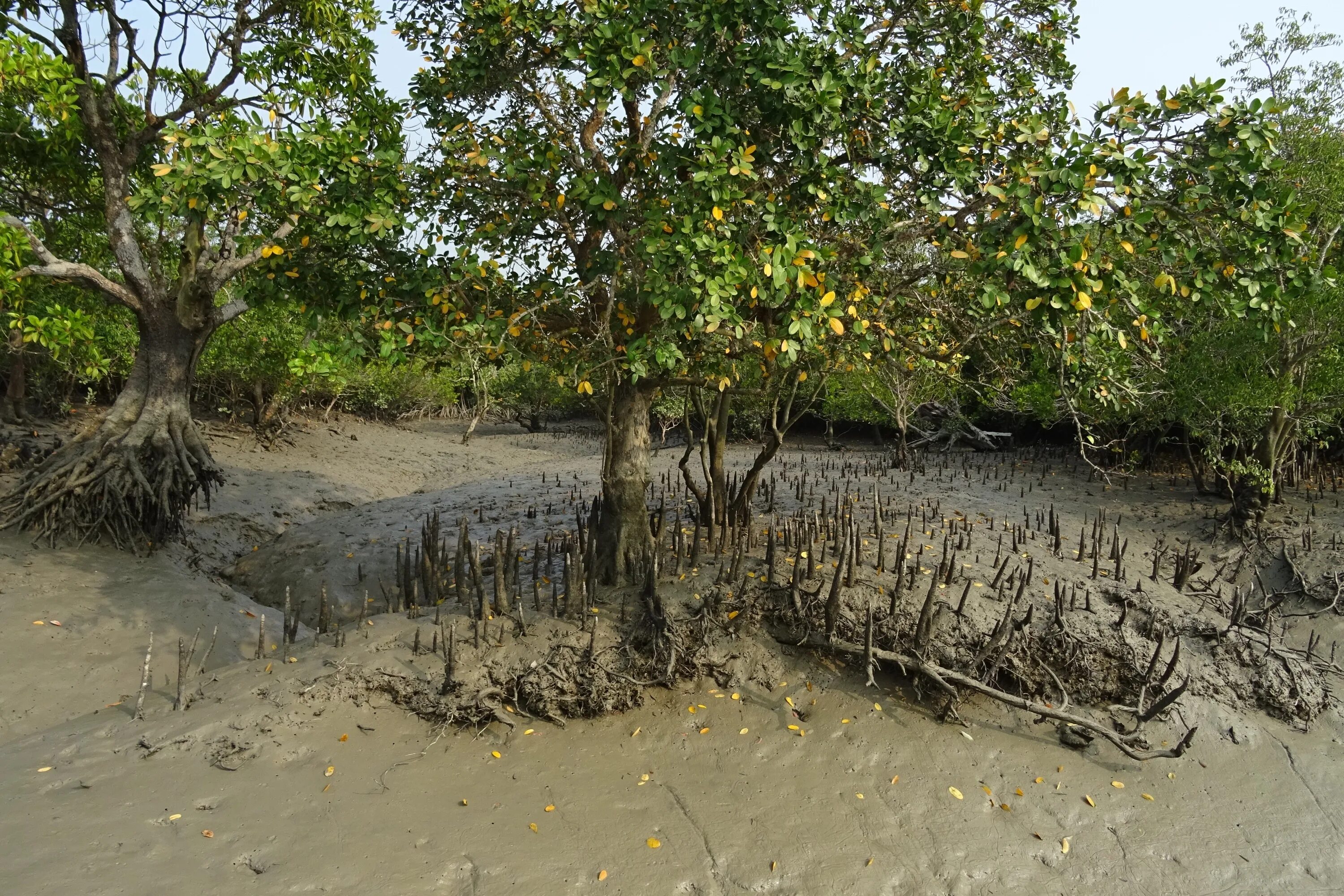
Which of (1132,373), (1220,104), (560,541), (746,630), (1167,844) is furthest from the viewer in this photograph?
(1132,373)

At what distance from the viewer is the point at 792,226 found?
431 cm

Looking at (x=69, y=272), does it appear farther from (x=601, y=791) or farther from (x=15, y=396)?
(x=601, y=791)

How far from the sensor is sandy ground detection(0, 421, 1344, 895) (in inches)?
142

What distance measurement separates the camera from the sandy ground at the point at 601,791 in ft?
11.8

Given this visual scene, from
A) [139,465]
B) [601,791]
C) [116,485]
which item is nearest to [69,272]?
[139,465]

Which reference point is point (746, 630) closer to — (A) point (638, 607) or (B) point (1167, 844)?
(A) point (638, 607)

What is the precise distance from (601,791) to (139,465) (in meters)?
5.73

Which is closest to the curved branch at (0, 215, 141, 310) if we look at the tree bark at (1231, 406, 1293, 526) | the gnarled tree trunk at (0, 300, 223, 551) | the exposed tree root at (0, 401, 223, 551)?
the gnarled tree trunk at (0, 300, 223, 551)

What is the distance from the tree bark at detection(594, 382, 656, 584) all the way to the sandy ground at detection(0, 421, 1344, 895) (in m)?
1.29

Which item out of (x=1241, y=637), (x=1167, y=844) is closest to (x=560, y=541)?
(x=1167, y=844)

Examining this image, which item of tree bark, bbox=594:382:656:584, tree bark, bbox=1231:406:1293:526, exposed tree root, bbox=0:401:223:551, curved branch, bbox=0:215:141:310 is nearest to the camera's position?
tree bark, bbox=594:382:656:584

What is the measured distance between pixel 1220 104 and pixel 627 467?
4.44 meters

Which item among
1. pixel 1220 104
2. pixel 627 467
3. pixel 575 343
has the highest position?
pixel 1220 104

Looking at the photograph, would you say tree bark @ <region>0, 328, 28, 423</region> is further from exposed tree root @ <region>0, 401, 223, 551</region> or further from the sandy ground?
the sandy ground
